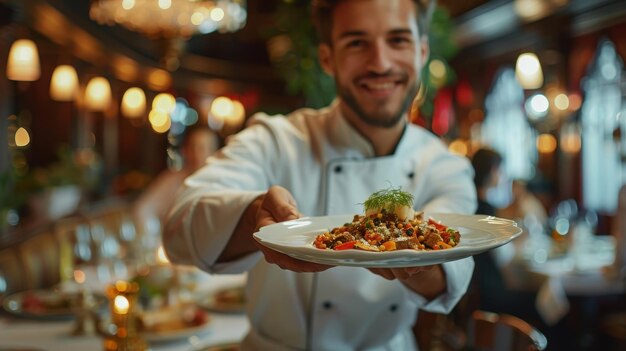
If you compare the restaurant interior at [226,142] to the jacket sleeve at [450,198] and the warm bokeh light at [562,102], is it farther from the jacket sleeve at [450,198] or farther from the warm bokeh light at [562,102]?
the jacket sleeve at [450,198]

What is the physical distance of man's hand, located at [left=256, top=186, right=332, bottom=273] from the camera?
4.10 ft

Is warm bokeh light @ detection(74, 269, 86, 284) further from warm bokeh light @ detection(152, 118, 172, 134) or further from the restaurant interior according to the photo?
warm bokeh light @ detection(152, 118, 172, 134)

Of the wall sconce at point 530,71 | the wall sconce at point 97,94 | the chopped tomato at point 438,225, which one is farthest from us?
the wall sconce at point 97,94

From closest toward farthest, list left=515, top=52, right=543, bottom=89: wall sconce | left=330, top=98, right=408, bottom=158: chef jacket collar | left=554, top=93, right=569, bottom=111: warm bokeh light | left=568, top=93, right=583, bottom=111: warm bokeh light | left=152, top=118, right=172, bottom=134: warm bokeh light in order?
left=330, top=98, right=408, bottom=158: chef jacket collar → left=515, top=52, right=543, bottom=89: wall sconce → left=568, top=93, right=583, bottom=111: warm bokeh light → left=554, top=93, right=569, bottom=111: warm bokeh light → left=152, top=118, right=172, bottom=134: warm bokeh light

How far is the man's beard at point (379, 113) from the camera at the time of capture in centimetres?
167

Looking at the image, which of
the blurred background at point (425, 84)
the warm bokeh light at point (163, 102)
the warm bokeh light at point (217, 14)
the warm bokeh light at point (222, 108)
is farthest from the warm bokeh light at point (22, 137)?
the warm bokeh light at point (217, 14)

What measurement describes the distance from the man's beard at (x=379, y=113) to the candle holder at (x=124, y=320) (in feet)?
3.61

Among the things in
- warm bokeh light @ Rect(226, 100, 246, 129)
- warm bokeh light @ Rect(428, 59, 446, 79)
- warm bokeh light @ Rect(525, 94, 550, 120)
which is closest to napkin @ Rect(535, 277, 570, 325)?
warm bokeh light @ Rect(428, 59, 446, 79)

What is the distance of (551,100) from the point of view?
439 inches

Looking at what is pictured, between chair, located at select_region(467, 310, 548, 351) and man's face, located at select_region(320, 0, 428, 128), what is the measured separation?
817 millimetres

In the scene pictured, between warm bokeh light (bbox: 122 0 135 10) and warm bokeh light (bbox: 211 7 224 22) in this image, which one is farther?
warm bokeh light (bbox: 211 7 224 22)

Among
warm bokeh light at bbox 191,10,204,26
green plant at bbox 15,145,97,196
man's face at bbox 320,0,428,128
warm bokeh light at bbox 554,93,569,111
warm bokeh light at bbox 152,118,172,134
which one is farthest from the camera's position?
warm bokeh light at bbox 152,118,172,134

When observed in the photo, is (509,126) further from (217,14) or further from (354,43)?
(354,43)

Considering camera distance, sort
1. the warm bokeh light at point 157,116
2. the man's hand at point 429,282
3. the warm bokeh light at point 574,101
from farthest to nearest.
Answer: the warm bokeh light at point 157,116, the warm bokeh light at point 574,101, the man's hand at point 429,282
